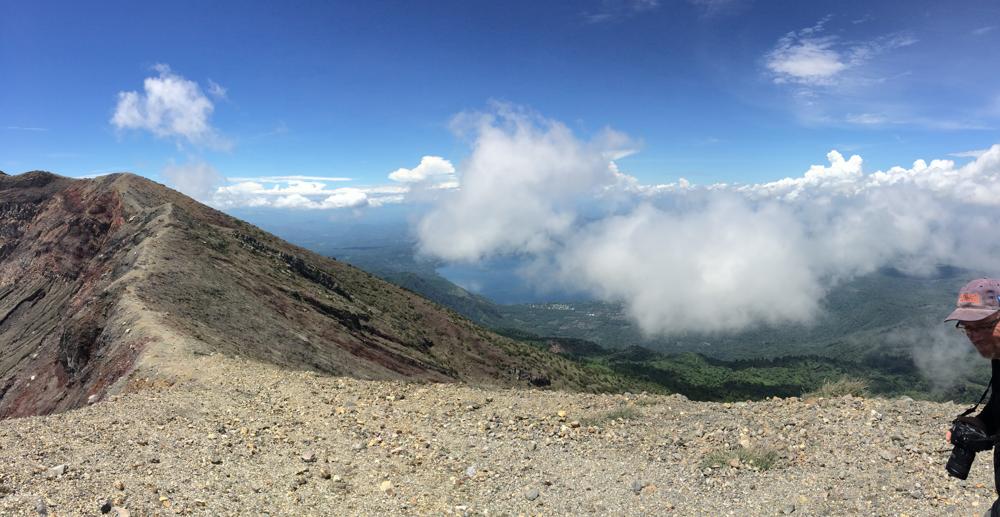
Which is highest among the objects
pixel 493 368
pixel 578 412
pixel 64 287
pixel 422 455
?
pixel 578 412

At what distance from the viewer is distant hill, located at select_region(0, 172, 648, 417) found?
23.7 m

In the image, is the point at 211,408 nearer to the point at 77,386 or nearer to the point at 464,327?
the point at 77,386

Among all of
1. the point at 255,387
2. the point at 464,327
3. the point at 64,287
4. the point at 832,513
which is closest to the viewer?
the point at 832,513

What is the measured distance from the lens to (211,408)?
483 inches

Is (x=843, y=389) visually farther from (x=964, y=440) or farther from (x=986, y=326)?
(x=986, y=326)

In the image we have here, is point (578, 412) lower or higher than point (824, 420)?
lower

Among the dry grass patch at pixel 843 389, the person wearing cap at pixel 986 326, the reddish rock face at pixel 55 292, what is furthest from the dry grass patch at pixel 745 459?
the reddish rock face at pixel 55 292

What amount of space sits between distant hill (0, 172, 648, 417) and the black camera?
19.1 meters

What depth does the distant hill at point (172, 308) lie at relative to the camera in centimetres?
2367

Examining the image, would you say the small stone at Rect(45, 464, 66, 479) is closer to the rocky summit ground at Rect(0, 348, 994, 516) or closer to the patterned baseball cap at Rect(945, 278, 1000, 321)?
the rocky summit ground at Rect(0, 348, 994, 516)

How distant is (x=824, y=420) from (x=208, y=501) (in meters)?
11.9

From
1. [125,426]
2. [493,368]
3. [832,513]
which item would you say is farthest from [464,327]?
[832,513]

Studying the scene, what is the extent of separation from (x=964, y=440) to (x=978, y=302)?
4.29ft

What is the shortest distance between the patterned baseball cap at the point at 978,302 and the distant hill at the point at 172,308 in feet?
63.4
